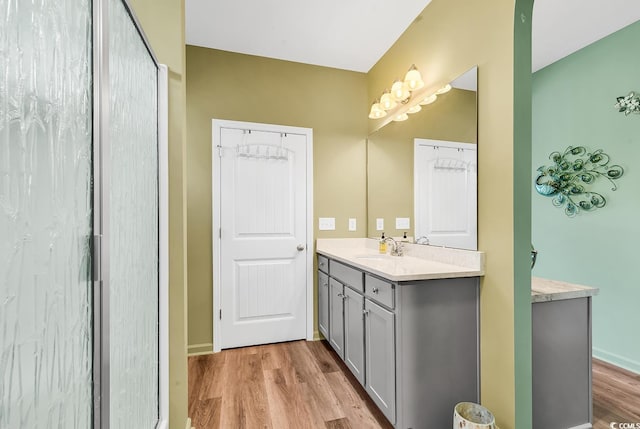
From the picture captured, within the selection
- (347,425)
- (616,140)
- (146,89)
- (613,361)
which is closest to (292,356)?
(347,425)

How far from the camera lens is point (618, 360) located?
2.35m

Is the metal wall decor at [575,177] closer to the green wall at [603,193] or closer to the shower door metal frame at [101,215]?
the green wall at [603,193]

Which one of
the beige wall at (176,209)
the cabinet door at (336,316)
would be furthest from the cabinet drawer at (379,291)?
the beige wall at (176,209)

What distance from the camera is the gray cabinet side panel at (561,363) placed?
1.54m

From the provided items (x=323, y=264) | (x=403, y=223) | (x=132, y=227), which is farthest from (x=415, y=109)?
(x=132, y=227)

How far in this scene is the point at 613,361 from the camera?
2383 mm

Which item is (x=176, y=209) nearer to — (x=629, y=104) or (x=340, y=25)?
(x=340, y=25)

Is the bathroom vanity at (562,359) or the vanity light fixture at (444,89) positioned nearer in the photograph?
the bathroom vanity at (562,359)

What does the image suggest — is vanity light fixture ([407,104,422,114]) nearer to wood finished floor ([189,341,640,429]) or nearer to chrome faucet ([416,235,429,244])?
chrome faucet ([416,235,429,244])

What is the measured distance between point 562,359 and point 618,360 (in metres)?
1.40

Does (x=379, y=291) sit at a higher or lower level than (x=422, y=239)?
lower

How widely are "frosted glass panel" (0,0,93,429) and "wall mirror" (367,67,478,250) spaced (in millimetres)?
1795

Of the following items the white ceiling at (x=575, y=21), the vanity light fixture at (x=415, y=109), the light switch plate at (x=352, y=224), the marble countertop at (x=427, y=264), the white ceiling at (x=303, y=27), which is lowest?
the marble countertop at (x=427, y=264)

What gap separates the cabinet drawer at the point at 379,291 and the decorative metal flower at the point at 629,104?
7.91 feet
